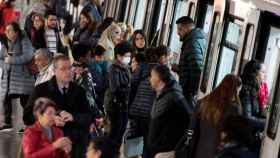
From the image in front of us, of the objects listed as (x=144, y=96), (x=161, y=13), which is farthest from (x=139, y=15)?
(x=144, y=96)

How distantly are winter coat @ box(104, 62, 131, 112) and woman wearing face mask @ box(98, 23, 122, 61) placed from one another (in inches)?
42.7

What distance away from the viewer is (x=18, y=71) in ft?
32.4

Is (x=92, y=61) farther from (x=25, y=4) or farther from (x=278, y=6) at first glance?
(x=25, y=4)

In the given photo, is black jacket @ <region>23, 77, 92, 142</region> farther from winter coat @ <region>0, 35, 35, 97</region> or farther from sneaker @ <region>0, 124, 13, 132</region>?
sneaker @ <region>0, 124, 13, 132</region>

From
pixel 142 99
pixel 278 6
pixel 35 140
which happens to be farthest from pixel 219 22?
pixel 35 140

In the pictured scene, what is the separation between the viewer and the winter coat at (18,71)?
32.3ft

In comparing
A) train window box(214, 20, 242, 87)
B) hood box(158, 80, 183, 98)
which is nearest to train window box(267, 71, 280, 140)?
hood box(158, 80, 183, 98)

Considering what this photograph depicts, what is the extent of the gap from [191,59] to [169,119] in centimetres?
216

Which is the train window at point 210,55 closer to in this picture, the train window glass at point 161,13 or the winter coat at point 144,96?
the winter coat at point 144,96

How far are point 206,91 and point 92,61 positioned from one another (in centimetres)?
130

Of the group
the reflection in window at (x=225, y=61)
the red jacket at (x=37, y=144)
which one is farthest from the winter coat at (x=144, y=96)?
the red jacket at (x=37, y=144)

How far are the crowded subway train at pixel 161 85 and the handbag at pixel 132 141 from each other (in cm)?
1

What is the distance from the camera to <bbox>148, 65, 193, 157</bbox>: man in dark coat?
23.6 ft

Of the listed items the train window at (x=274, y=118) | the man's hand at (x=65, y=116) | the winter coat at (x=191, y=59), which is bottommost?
the man's hand at (x=65, y=116)
